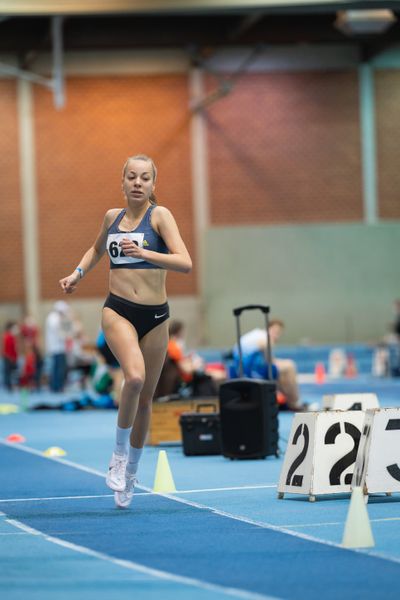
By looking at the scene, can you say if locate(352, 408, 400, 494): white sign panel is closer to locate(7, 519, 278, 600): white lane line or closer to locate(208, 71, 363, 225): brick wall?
locate(7, 519, 278, 600): white lane line

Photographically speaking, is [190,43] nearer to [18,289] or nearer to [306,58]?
[306,58]

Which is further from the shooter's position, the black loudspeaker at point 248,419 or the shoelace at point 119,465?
the black loudspeaker at point 248,419

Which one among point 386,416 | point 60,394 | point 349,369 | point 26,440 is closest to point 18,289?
point 60,394

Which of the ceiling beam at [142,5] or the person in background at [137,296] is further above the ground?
the ceiling beam at [142,5]

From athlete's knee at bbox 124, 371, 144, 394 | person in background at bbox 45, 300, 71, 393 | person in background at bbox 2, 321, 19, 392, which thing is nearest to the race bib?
athlete's knee at bbox 124, 371, 144, 394

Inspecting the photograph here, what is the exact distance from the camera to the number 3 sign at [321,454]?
795cm

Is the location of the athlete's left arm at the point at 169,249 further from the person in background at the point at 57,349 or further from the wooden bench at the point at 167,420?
the person in background at the point at 57,349

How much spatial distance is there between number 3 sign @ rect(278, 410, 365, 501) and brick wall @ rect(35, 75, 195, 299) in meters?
24.0

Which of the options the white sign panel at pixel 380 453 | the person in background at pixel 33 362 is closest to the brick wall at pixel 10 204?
the person in background at pixel 33 362

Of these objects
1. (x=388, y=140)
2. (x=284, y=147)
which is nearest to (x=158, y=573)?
(x=284, y=147)

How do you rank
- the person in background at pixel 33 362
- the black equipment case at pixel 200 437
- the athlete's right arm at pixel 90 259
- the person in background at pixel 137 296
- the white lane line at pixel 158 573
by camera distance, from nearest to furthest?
the white lane line at pixel 158 573
the person in background at pixel 137 296
the athlete's right arm at pixel 90 259
the black equipment case at pixel 200 437
the person in background at pixel 33 362

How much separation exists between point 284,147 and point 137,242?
83.2ft

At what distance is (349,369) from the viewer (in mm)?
27453

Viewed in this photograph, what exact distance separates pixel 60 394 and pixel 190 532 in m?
18.8
